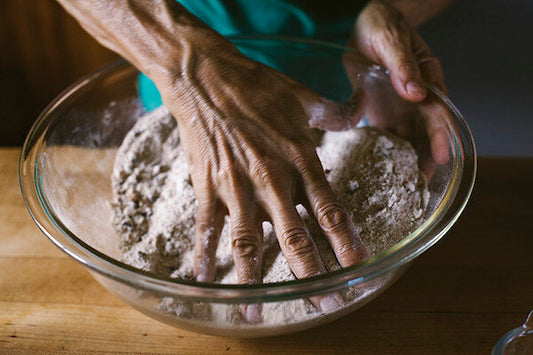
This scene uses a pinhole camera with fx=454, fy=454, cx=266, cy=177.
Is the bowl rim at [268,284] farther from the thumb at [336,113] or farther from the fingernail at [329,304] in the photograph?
the thumb at [336,113]

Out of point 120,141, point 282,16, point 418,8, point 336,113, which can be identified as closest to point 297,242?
point 336,113

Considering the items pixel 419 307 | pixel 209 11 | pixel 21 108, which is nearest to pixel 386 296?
pixel 419 307

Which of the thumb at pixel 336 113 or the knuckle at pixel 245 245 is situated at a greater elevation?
the thumb at pixel 336 113

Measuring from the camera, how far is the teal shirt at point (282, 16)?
82 centimetres

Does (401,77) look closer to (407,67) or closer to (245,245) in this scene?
(407,67)

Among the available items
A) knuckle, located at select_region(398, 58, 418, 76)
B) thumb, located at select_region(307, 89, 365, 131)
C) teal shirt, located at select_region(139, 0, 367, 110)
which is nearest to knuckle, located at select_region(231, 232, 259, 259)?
thumb, located at select_region(307, 89, 365, 131)

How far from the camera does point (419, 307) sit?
1.79ft

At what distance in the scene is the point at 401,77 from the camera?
64 centimetres

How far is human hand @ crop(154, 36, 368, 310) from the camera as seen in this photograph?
1.59 feet

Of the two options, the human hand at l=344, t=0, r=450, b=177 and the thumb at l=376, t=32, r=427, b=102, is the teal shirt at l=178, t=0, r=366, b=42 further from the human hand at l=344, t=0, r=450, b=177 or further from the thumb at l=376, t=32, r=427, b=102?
the thumb at l=376, t=32, r=427, b=102

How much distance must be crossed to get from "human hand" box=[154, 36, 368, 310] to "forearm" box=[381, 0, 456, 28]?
0.40 metres

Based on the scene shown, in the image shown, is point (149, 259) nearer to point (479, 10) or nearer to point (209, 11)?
point (209, 11)

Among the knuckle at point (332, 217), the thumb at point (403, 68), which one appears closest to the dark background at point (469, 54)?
the thumb at point (403, 68)

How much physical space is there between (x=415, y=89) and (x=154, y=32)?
0.36 meters
